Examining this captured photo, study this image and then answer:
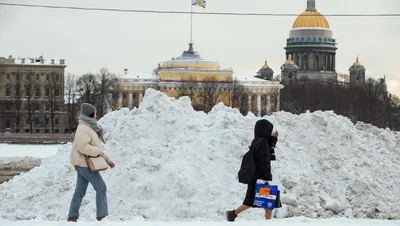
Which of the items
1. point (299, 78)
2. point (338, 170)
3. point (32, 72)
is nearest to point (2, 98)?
point (32, 72)

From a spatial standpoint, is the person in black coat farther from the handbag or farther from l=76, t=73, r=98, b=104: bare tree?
l=76, t=73, r=98, b=104: bare tree

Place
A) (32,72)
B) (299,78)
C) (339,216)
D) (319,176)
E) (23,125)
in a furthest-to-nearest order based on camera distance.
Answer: (299,78), (32,72), (23,125), (319,176), (339,216)

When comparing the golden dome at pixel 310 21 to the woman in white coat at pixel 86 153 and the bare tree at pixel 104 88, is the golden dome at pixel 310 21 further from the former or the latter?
the woman in white coat at pixel 86 153

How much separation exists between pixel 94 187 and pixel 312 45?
14929 centimetres

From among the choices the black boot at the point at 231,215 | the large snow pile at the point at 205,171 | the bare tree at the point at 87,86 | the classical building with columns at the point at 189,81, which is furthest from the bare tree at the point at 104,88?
the black boot at the point at 231,215

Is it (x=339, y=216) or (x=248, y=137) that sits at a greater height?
(x=248, y=137)

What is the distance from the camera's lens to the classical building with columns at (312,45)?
6284 inches

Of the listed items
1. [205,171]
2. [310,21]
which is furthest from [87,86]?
[310,21]

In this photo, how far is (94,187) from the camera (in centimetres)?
1227

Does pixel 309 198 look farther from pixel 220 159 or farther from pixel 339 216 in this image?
pixel 220 159

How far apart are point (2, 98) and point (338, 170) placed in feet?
259

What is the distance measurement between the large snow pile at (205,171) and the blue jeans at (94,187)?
1.75 metres

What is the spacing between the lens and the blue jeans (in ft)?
40.1

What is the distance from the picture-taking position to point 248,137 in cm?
1670
